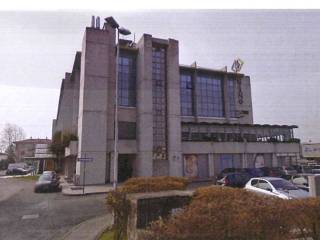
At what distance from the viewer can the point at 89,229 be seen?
1157 centimetres

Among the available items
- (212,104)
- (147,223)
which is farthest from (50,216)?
(212,104)

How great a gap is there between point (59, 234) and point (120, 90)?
86.4ft

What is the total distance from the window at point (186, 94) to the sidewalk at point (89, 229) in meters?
33.0

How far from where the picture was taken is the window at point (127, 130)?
34706mm

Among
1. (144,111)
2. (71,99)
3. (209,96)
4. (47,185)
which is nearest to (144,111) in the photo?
(144,111)

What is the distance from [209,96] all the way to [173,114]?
1347cm

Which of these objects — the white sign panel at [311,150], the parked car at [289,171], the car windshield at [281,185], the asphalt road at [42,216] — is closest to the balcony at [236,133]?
the parked car at [289,171]

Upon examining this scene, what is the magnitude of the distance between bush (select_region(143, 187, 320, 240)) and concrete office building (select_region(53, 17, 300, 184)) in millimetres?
27198

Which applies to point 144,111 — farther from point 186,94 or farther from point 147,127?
point 186,94

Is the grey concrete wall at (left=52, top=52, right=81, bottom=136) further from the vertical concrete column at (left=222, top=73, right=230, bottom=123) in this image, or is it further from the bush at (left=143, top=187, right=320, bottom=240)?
the bush at (left=143, top=187, right=320, bottom=240)

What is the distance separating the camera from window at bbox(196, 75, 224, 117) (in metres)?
46.8

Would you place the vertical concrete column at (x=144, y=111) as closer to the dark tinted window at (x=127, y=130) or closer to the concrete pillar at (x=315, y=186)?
the dark tinted window at (x=127, y=130)

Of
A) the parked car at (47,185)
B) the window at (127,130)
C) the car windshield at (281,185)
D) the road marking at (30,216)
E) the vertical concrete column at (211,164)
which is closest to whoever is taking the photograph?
the road marking at (30,216)

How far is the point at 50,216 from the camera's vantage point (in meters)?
14.4
